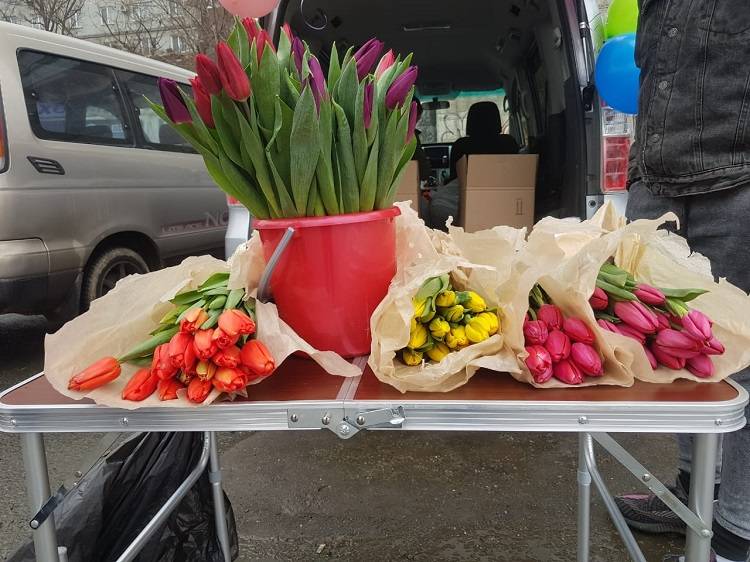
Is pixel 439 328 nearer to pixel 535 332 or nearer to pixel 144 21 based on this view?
pixel 535 332

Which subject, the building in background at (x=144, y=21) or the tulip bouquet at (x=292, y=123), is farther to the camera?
the building in background at (x=144, y=21)

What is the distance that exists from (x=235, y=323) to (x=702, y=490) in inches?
29.0

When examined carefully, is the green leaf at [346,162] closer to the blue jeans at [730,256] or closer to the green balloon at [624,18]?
the blue jeans at [730,256]

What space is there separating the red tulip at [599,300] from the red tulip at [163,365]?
658 mm

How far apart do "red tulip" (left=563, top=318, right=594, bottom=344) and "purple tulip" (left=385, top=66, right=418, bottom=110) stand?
45cm

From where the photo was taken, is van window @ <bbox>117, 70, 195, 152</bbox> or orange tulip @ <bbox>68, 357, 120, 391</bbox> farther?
van window @ <bbox>117, 70, 195, 152</bbox>

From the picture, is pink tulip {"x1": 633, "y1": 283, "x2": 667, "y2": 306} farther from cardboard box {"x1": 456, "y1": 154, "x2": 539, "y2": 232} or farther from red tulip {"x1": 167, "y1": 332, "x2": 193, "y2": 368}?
cardboard box {"x1": 456, "y1": 154, "x2": 539, "y2": 232}

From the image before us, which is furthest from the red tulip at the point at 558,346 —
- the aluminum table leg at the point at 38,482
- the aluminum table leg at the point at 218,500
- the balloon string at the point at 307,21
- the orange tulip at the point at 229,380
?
the balloon string at the point at 307,21

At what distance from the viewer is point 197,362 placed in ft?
2.77

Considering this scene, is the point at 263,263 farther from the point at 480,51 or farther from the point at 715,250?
the point at 480,51

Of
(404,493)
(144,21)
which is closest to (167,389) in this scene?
(404,493)

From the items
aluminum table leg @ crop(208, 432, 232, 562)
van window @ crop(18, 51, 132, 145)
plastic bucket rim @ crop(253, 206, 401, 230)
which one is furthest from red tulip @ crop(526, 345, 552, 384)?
van window @ crop(18, 51, 132, 145)

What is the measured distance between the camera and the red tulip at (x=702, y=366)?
0.85 meters

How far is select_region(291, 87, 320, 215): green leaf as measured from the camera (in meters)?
0.83
